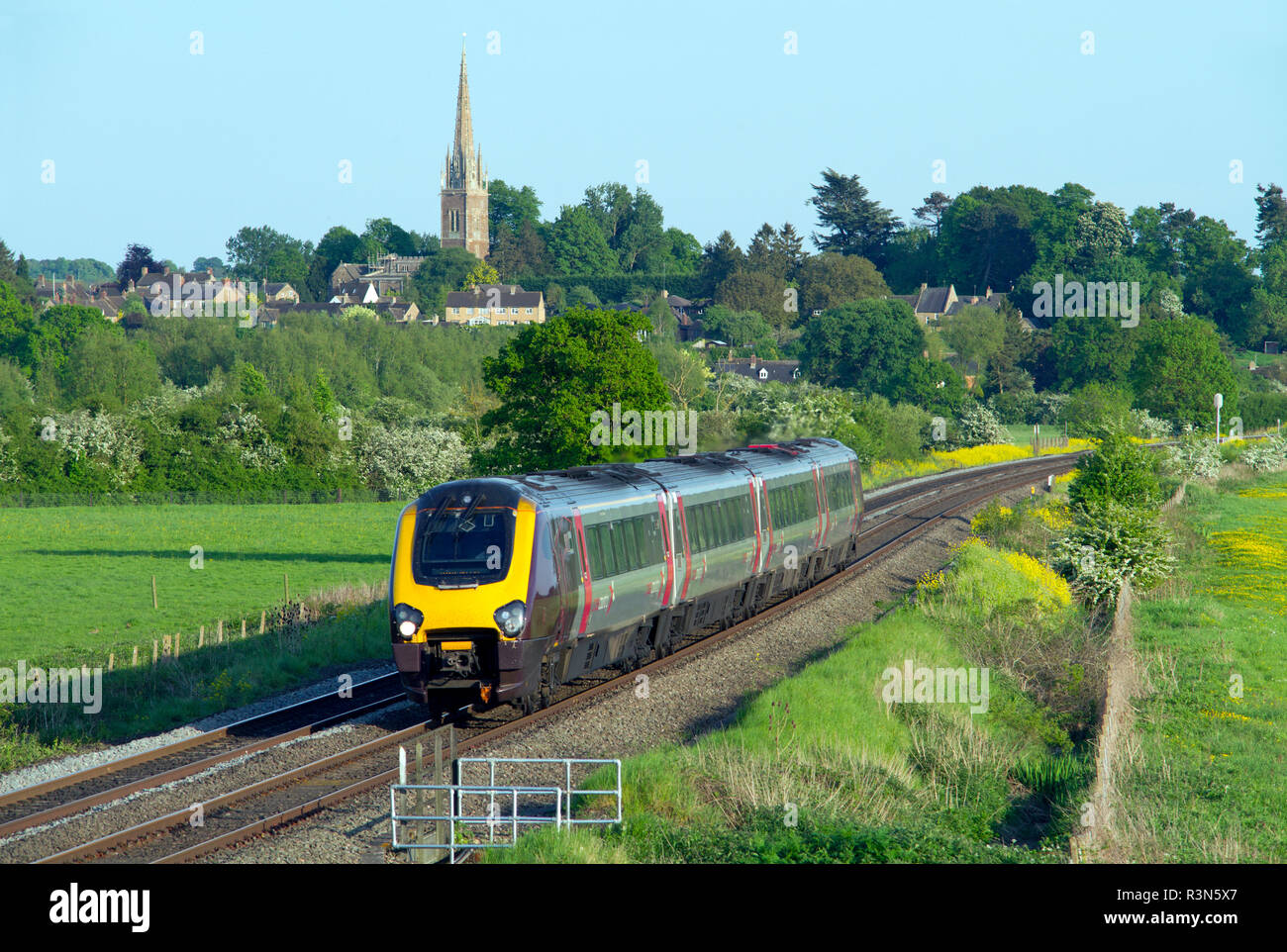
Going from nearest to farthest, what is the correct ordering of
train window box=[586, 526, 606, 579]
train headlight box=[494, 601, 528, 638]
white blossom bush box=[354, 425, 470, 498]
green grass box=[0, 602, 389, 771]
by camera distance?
train headlight box=[494, 601, 528, 638] → green grass box=[0, 602, 389, 771] → train window box=[586, 526, 606, 579] → white blossom bush box=[354, 425, 470, 498]

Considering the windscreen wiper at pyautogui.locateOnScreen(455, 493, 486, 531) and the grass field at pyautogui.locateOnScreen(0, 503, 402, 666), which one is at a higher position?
the windscreen wiper at pyautogui.locateOnScreen(455, 493, 486, 531)

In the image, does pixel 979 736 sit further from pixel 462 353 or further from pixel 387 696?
pixel 462 353

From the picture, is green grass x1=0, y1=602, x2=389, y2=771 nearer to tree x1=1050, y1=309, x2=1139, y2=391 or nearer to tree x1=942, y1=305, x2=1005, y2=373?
tree x1=1050, y1=309, x2=1139, y2=391

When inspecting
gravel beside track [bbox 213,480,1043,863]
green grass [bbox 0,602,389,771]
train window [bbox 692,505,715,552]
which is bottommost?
green grass [bbox 0,602,389,771]

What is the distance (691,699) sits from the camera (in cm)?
1962

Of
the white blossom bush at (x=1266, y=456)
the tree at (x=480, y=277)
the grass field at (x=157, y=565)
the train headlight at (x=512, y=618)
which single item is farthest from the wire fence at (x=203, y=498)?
the tree at (x=480, y=277)

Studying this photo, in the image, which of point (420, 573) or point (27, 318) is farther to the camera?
point (27, 318)

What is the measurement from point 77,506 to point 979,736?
58.5 meters

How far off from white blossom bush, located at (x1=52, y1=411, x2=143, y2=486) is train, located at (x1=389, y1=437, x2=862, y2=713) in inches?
2009

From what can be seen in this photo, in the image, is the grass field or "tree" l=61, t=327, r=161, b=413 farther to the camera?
"tree" l=61, t=327, r=161, b=413

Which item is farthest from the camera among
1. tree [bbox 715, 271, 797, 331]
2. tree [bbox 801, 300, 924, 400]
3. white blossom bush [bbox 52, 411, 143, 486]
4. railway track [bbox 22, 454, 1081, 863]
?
tree [bbox 715, 271, 797, 331]

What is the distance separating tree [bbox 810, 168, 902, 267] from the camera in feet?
575

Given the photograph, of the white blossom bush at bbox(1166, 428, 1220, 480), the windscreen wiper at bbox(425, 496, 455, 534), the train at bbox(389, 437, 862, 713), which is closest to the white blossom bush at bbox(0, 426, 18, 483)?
the train at bbox(389, 437, 862, 713)
